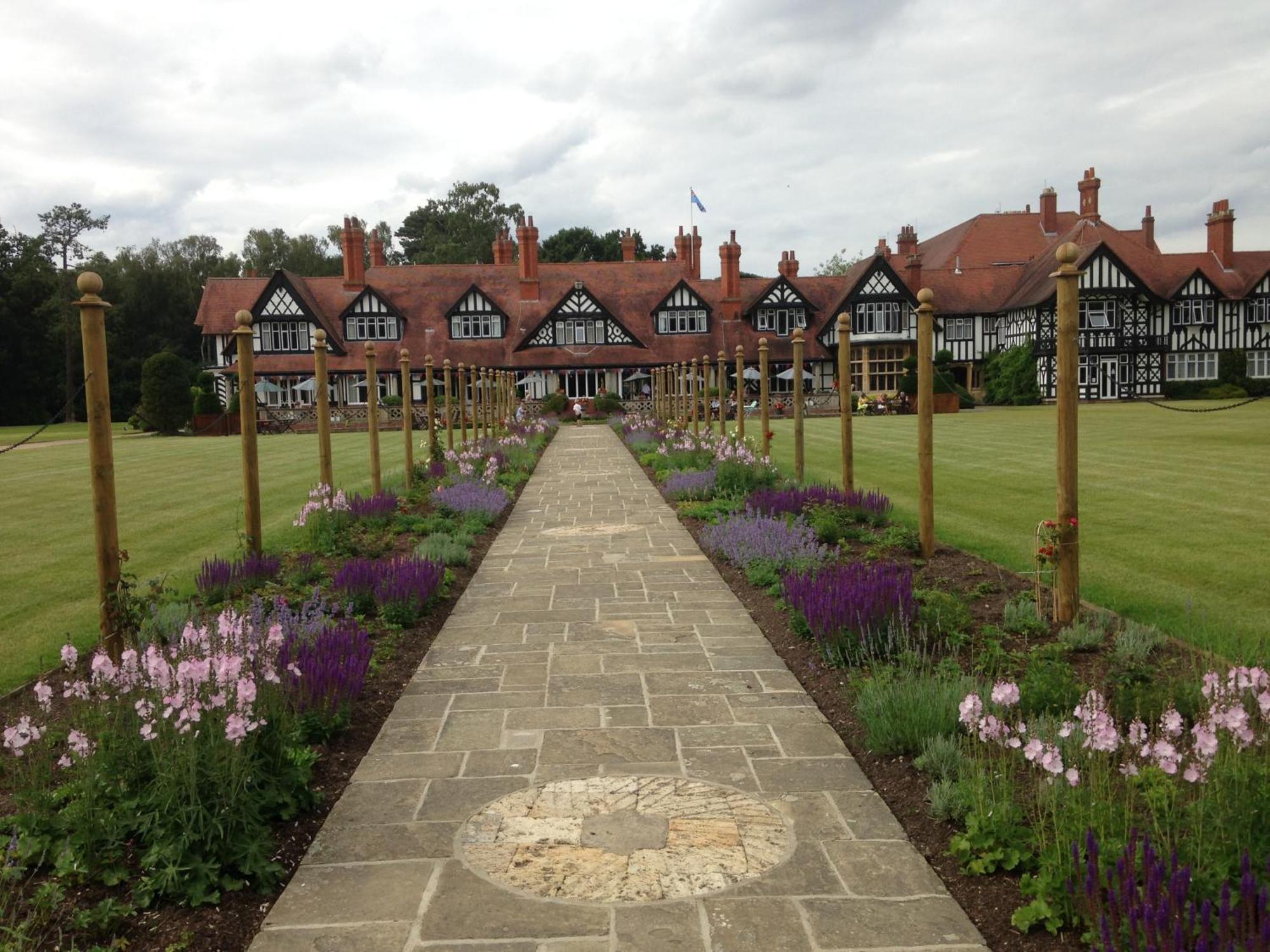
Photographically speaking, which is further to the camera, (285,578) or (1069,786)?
(285,578)

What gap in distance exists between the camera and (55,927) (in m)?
2.88

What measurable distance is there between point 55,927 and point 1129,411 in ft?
111

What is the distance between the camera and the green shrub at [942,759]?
3.82m

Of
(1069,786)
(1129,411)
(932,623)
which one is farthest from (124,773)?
(1129,411)

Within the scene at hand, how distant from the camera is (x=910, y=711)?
4.18m

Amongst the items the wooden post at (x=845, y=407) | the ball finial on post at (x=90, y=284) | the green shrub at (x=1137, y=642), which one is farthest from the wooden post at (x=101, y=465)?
the wooden post at (x=845, y=407)

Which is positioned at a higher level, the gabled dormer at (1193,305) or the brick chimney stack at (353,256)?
the brick chimney stack at (353,256)

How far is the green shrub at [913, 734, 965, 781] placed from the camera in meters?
3.82

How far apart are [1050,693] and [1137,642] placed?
1.01 meters

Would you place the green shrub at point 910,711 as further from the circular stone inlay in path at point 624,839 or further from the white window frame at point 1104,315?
the white window frame at point 1104,315

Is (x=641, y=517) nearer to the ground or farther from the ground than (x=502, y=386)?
nearer to the ground

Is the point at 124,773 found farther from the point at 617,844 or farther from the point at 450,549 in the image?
the point at 450,549

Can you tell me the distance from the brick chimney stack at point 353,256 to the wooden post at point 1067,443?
1636 inches

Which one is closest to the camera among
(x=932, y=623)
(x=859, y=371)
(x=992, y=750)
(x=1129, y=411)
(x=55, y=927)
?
(x=55, y=927)
